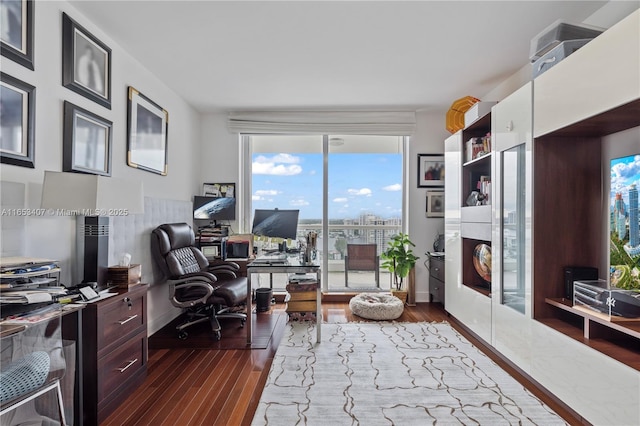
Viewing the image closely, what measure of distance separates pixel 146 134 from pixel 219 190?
4.92 feet

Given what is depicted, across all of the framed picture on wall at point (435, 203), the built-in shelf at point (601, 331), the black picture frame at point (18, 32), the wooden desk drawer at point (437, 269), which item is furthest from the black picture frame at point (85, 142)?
the framed picture on wall at point (435, 203)

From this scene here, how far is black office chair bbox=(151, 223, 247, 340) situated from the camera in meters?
3.16

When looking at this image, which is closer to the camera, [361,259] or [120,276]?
[120,276]

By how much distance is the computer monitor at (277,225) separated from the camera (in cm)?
388

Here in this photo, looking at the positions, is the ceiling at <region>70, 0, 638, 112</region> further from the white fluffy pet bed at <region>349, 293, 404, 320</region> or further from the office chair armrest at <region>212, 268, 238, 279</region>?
the white fluffy pet bed at <region>349, 293, 404, 320</region>

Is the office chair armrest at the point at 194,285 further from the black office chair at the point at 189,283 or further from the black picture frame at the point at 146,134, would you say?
the black picture frame at the point at 146,134

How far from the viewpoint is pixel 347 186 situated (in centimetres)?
485

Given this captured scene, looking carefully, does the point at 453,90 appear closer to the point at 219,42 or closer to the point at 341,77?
the point at 341,77

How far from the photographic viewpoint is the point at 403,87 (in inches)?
146

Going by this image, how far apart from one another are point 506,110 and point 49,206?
3247mm

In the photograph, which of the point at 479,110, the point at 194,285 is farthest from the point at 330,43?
the point at 194,285

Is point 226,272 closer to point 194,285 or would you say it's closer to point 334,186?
point 194,285

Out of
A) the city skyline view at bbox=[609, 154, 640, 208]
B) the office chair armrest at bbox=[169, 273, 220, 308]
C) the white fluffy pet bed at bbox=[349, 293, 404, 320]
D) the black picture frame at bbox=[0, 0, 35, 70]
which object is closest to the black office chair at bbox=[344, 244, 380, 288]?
the white fluffy pet bed at bbox=[349, 293, 404, 320]

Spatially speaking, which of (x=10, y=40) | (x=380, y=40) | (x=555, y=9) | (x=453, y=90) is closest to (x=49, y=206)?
(x=10, y=40)
